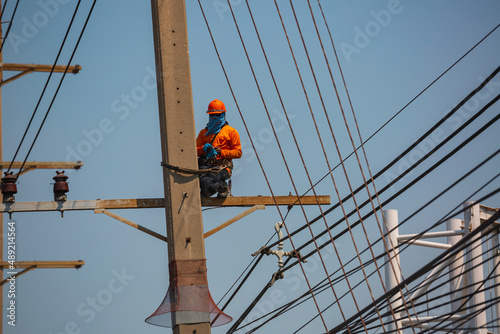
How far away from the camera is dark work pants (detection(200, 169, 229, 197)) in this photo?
432 inches

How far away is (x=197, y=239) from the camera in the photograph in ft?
32.0

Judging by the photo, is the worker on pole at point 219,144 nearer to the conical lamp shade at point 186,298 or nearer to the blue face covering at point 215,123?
the blue face covering at point 215,123

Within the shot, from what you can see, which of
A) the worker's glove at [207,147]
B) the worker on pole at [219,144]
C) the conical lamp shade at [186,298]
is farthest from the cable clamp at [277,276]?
the conical lamp shade at [186,298]

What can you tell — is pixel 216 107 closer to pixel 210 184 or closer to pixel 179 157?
pixel 210 184

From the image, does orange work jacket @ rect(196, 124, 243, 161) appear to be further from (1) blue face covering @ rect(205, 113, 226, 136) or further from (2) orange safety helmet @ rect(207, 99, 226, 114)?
(2) orange safety helmet @ rect(207, 99, 226, 114)

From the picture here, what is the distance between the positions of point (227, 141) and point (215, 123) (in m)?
0.35

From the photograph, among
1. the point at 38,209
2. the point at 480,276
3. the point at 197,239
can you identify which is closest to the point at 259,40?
the point at 197,239

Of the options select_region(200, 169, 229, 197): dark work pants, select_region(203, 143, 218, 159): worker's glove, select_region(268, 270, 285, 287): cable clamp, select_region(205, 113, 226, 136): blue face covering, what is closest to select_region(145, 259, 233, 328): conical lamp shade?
select_region(200, 169, 229, 197): dark work pants

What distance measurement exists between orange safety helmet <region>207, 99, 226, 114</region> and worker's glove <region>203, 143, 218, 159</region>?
2.69 feet

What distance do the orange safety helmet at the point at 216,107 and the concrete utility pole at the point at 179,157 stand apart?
7.93ft

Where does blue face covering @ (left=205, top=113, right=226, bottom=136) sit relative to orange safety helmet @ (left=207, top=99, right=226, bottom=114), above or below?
below

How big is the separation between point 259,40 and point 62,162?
61.0 feet

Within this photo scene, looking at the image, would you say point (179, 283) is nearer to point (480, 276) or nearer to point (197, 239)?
point (197, 239)

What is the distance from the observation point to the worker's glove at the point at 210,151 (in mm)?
12008
